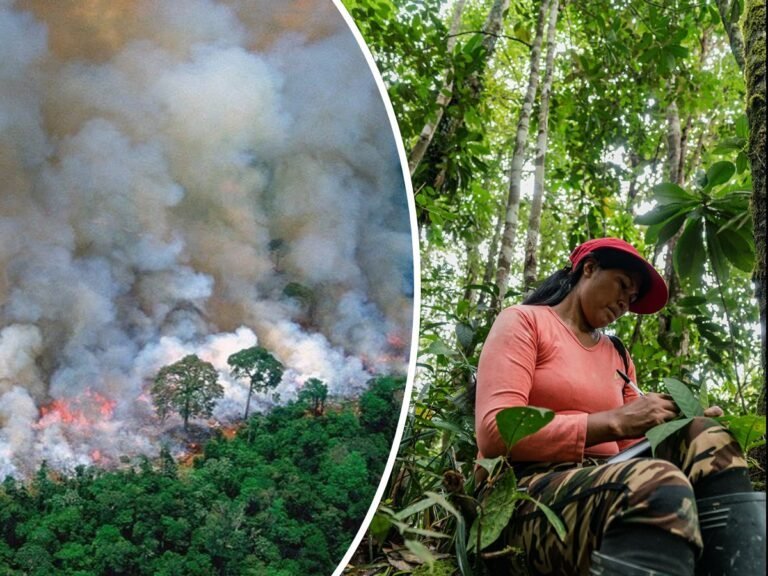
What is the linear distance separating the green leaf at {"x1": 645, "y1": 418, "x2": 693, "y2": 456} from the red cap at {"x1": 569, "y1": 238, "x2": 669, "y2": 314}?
0.44 meters

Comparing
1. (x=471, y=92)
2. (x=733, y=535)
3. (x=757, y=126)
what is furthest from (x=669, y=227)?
(x=471, y=92)

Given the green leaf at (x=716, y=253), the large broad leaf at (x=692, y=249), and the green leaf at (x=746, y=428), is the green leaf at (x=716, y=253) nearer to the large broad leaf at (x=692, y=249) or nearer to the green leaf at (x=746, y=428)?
the large broad leaf at (x=692, y=249)

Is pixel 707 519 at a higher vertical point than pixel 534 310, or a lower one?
lower

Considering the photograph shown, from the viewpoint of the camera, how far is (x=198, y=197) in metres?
1.73

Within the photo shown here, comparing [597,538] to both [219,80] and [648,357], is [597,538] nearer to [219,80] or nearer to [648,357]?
[219,80]

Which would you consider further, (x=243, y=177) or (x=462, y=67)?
(x=462, y=67)

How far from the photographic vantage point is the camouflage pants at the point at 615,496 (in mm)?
1032

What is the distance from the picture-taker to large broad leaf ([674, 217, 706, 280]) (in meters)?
2.02

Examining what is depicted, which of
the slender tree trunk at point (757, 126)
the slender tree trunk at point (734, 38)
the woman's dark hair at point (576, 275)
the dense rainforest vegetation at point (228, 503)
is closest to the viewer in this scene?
the slender tree trunk at point (757, 126)

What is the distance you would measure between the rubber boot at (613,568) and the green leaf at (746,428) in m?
0.40

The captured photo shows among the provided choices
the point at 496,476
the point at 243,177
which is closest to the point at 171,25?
the point at 243,177

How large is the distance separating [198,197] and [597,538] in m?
1.12

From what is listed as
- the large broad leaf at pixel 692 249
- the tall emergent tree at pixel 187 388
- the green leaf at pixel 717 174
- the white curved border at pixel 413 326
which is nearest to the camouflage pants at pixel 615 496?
the white curved border at pixel 413 326

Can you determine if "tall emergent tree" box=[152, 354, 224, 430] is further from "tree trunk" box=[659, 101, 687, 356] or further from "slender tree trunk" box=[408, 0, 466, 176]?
"tree trunk" box=[659, 101, 687, 356]
